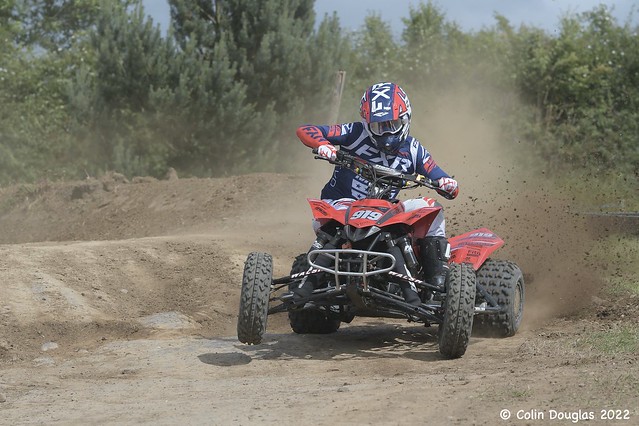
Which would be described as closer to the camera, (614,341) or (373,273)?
(373,273)

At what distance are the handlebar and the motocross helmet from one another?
32cm

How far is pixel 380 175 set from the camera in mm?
9164

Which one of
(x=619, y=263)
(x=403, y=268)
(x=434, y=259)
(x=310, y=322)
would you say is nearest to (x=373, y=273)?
(x=403, y=268)

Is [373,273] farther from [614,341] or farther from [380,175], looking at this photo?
[614,341]

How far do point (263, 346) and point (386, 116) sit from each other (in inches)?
92.2

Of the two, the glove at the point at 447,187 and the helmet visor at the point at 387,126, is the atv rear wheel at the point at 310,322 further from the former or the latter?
the helmet visor at the point at 387,126

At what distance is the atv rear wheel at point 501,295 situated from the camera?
9.88m

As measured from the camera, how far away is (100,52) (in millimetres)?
26328

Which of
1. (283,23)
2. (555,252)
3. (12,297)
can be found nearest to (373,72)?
(283,23)

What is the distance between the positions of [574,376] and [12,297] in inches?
241

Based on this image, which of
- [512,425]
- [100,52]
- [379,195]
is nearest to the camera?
[512,425]

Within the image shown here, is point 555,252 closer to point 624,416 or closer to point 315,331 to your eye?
point 315,331

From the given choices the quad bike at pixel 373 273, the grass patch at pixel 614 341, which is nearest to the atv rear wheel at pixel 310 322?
the quad bike at pixel 373 273

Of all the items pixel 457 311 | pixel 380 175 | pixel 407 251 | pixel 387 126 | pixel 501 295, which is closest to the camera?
pixel 457 311
